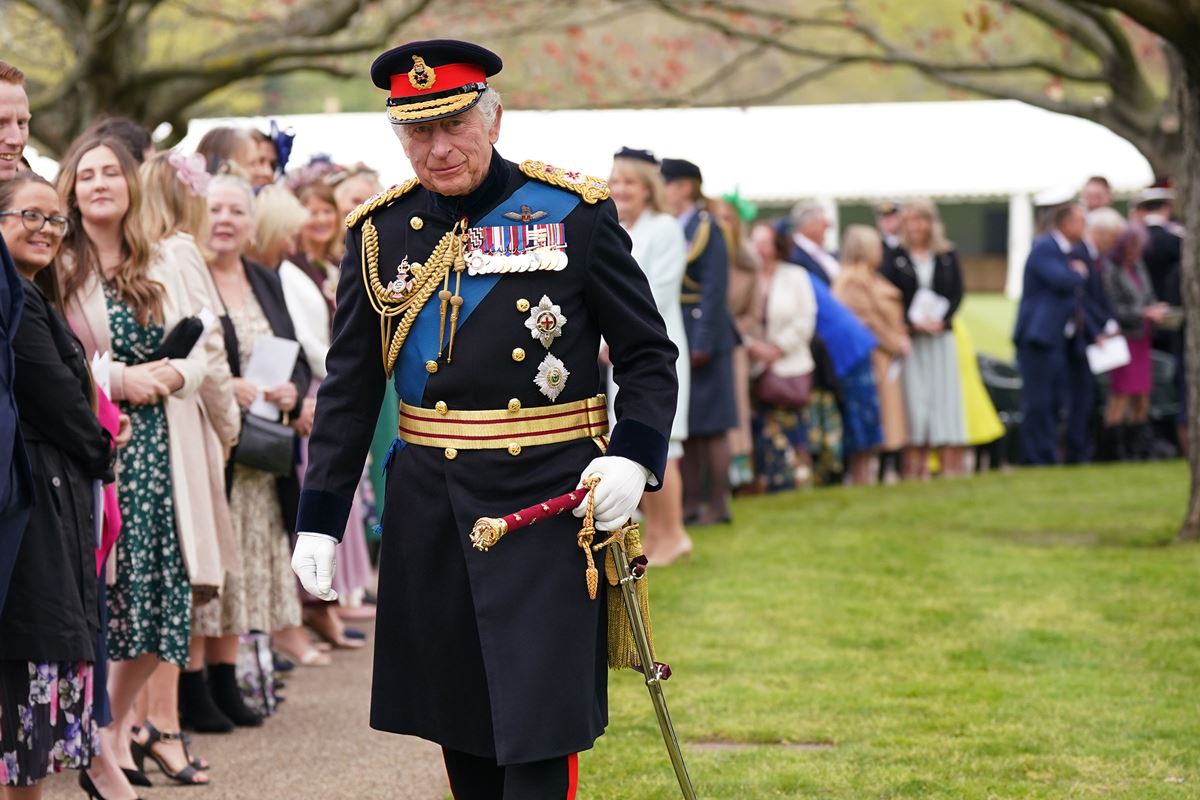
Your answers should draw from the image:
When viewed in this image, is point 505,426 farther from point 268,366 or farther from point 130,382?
point 268,366

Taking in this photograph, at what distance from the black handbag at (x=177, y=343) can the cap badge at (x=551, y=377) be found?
2308 millimetres

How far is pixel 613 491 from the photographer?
4164 mm

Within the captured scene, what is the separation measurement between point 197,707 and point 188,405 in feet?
4.22

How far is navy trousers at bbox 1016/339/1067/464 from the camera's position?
50.8 ft

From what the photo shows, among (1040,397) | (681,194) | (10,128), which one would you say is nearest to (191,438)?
(10,128)

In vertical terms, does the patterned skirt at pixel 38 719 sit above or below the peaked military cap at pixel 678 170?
below

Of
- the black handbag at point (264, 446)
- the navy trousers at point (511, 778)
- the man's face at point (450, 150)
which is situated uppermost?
the man's face at point (450, 150)

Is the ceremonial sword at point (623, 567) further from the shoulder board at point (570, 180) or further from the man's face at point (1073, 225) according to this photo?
the man's face at point (1073, 225)

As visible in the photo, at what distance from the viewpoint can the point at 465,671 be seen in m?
4.26

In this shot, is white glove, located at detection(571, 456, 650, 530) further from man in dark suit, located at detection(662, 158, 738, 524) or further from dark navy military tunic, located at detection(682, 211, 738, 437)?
dark navy military tunic, located at detection(682, 211, 738, 437)

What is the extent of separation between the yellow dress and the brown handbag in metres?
2.05

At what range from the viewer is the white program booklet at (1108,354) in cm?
1557

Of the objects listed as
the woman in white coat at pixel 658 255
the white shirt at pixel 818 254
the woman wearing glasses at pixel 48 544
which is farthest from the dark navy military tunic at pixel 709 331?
the woman wearing glasses at pixel 48 544

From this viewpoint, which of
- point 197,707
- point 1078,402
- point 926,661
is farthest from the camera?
point 1078,402
